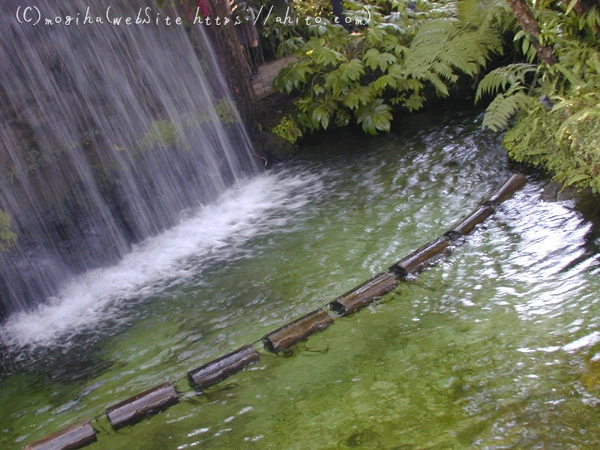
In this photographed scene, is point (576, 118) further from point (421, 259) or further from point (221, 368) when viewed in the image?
point (221, 368)

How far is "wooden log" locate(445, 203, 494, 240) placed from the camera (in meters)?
5.26

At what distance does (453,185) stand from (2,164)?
539 centimetres

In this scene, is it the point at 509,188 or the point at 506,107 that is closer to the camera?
the point at 509,188

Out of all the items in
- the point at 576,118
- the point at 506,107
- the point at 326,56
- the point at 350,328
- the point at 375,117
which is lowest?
the point at 350,328

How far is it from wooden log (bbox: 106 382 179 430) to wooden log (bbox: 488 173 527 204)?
3.63 m

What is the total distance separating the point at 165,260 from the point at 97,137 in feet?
7.56

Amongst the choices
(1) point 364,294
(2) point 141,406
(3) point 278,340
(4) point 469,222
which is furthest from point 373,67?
(2) point 141,406

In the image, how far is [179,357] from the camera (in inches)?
178

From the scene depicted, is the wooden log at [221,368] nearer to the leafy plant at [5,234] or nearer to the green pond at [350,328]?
the green pond at [350,328]

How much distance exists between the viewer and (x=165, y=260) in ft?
21.5

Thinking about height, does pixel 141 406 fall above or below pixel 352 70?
below

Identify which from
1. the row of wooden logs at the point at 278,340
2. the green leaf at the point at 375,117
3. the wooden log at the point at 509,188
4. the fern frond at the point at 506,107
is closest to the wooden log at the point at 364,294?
the row of wooden logs at the point at 278,340

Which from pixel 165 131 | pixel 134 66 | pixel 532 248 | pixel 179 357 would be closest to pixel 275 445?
pixel 179 357

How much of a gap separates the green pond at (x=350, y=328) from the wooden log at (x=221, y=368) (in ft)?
0.30
